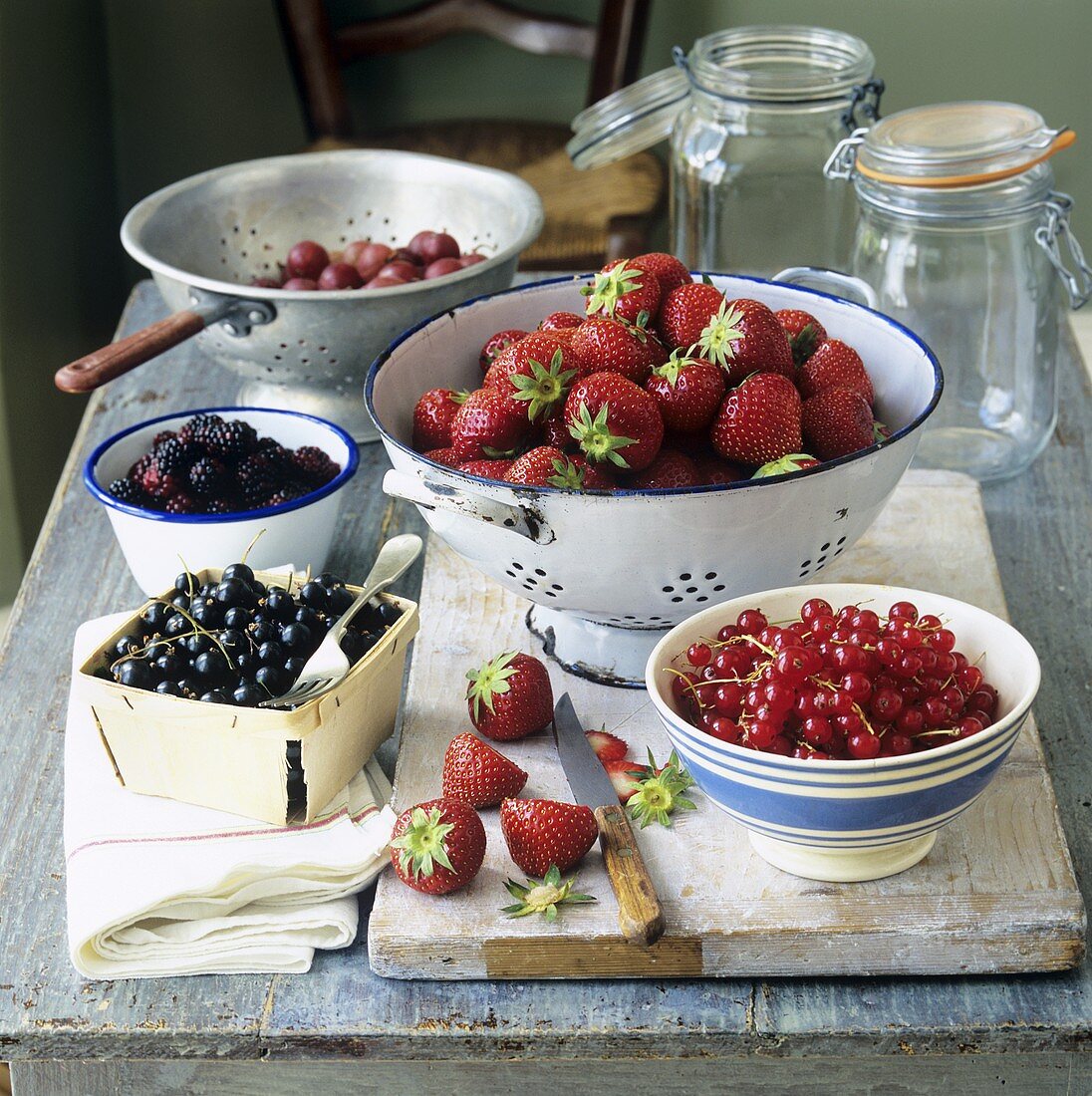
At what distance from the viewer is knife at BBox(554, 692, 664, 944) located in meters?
0.66

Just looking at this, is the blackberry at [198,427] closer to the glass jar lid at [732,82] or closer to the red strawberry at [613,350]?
the red strawberry at [613,350]

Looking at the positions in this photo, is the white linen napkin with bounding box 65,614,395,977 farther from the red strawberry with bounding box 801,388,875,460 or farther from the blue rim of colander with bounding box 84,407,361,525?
the red strawberry with bounding box 801,388,875,460

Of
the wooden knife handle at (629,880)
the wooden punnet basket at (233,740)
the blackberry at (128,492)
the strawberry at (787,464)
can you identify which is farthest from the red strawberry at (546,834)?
the blackberry at (128,492)

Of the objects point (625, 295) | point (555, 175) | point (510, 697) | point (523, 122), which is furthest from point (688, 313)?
point (523, 122)

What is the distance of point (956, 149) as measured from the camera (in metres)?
1.06

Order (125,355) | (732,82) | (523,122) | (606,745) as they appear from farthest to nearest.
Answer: (523,122) < (732,82) < (125,355) < (606,745)

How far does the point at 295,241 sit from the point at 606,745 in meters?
0.82

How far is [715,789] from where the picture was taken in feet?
2.18

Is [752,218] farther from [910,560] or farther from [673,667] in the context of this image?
[673,667]

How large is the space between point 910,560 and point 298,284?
23.6 inches

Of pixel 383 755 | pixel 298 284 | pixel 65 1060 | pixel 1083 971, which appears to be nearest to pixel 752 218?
pixel 298 284

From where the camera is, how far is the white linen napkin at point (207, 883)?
0.69 metres

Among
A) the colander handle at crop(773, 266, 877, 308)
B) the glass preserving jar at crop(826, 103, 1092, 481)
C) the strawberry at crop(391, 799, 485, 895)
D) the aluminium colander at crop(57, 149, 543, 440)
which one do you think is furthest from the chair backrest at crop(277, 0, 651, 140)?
the strawberry at crop(391, 799, 485, 895)

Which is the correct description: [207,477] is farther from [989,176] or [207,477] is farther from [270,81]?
[270,81]
